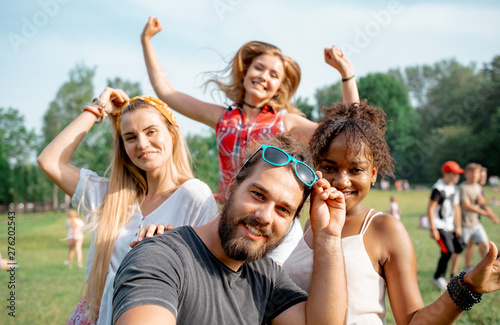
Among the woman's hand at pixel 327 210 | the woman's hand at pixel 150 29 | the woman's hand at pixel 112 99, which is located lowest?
the woman's hand at pixel 327 210

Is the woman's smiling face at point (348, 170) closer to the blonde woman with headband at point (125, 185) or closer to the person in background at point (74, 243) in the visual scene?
the blonde woman with headband at point (125, 185)

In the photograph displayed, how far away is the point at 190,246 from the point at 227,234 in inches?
7.5

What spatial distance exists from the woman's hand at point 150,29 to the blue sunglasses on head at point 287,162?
229 cm

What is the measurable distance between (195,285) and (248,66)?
258 centimetres

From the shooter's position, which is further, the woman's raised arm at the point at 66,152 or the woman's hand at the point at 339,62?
the woman's hand at the point at 339,62

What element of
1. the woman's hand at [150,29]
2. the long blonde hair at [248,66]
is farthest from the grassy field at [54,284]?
the woman's hand at [150,29]

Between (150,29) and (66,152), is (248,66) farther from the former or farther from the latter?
(66,152)

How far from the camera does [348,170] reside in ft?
7.61

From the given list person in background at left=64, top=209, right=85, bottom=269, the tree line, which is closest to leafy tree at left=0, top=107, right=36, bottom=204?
the tree line

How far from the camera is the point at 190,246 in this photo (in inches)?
76.0

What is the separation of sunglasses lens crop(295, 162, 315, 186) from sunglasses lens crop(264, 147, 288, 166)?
8cm

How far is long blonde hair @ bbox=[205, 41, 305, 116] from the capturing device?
148 inches

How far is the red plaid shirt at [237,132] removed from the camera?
341 centimetres

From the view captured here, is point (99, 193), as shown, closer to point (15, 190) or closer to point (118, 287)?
point (118, 287)
